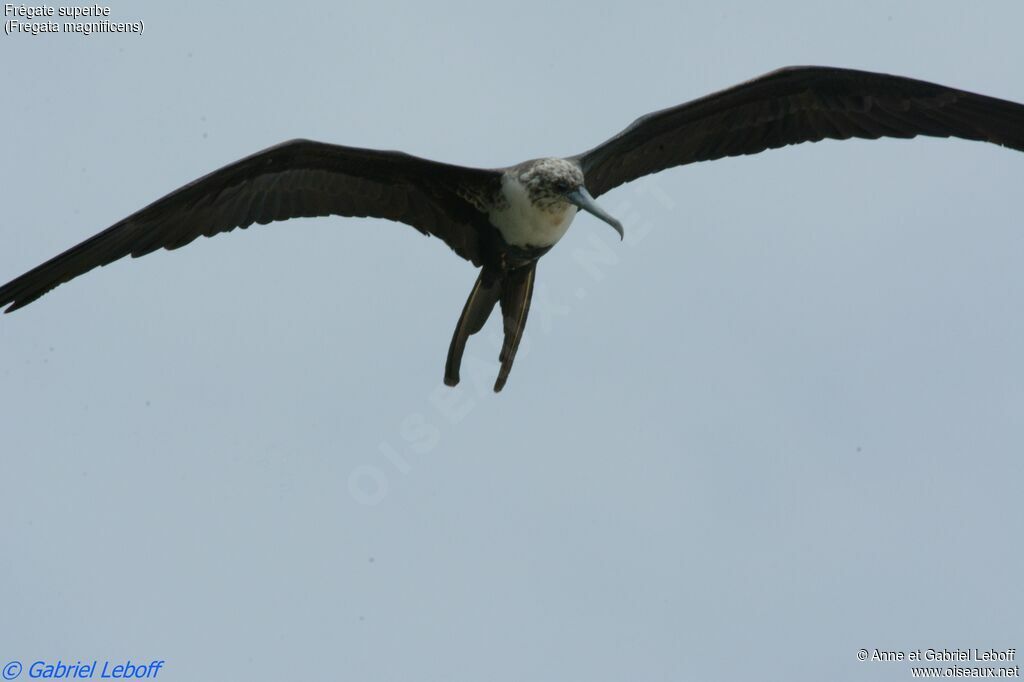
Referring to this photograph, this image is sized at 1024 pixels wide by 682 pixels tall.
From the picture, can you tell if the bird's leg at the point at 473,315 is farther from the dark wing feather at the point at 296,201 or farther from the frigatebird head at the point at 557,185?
the frigatebird head at the point at 557,185

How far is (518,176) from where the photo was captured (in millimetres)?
8719

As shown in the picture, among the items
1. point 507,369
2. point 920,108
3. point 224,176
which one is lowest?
point 507,369

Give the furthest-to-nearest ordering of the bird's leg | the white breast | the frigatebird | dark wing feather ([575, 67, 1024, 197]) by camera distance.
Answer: the bird's leg
dark wing feather ([575, 67, 1024, 197])
the white breast
the frigatebird

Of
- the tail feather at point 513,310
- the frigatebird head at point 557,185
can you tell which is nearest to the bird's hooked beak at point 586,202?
the frigatebird head at point 557,185

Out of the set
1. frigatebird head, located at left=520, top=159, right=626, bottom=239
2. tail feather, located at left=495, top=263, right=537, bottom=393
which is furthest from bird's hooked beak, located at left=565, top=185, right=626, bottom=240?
tail feather, located at left=495, top=263, right=537, bottom=393

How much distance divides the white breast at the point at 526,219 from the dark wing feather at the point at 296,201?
0.14 metres

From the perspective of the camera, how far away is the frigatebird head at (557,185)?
28.1 ft

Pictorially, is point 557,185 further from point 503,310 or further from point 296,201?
point 296,201

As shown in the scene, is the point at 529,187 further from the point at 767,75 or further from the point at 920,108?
the point at 920,108

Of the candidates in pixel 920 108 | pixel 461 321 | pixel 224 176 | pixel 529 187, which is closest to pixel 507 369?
pixel 461 321

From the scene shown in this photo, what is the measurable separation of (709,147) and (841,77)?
77 centimetres

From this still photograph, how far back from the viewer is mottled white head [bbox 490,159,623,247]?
8.59 meters

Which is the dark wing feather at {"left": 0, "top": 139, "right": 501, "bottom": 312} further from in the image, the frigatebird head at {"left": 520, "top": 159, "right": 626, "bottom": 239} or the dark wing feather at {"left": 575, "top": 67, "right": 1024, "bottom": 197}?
the dark wing feather at {"left": 575, "top": 67, "right": 1024, "bottom": 197}

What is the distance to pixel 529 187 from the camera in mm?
8641
